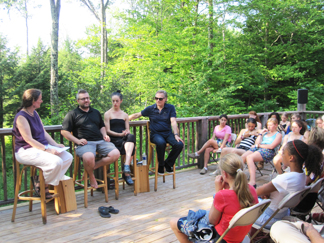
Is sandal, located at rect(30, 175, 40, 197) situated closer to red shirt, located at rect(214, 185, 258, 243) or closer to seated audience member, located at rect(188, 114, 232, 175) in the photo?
red shirt, located at rect(214, 185, 258, 243)

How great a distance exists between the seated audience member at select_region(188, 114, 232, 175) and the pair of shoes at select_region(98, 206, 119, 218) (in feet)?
7.46

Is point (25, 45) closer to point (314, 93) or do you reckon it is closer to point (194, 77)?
point (194, 77)

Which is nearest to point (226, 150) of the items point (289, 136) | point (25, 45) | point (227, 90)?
point (289, 136)

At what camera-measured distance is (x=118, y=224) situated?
2984 millimetres

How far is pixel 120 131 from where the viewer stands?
412cm

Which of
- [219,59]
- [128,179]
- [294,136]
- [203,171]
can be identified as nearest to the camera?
[128,179]

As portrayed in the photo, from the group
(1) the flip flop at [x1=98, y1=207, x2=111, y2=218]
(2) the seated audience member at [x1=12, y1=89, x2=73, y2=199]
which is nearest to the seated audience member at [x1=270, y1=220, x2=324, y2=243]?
(1) the flip flop at [x1=98, y1=207, x2=111, y2=218]

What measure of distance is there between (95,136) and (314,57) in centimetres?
1302

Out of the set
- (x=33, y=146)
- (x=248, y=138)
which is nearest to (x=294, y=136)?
(x=248, y=138)

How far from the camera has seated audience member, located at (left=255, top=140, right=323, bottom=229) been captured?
220 cm

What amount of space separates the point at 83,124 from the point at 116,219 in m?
1.35

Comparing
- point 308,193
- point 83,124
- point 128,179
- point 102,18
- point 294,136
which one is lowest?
point 128,179

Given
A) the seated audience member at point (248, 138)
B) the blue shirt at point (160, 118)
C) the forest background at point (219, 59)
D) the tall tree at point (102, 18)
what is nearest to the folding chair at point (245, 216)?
the blue shirt at point (160, 118)

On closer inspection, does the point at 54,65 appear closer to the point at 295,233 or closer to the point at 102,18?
the point at 102,18
